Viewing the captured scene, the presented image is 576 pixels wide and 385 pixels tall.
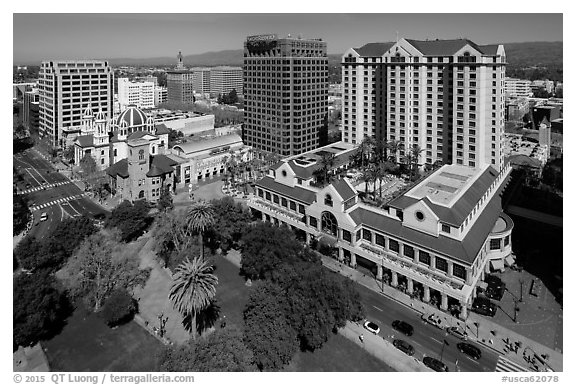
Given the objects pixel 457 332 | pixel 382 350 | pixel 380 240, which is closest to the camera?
pixel 382 350

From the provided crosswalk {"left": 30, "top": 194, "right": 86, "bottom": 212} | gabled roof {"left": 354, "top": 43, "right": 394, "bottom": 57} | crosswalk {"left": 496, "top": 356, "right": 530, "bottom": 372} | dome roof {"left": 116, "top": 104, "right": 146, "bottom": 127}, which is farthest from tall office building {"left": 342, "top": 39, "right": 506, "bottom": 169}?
crosswalk {"left": 30, "top": 194, "right": 86, "bottom": 212}

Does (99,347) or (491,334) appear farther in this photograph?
(491,334)

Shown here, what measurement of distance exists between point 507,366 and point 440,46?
83773 millimetres

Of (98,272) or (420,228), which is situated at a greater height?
(420,228)

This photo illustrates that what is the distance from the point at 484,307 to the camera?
6481 cm

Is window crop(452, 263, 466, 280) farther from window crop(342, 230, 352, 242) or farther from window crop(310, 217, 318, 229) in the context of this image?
window crop(310, 217, 318, 229)

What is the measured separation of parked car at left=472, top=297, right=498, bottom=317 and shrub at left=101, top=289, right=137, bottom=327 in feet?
170

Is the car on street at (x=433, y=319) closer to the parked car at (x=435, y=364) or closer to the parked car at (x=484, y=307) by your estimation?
the parked car at (x=484, y=307)

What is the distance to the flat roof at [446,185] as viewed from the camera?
3115 inches

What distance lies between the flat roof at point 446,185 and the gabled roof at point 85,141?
4398 inches

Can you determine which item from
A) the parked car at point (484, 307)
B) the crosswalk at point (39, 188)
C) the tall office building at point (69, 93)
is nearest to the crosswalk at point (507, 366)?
the parked car at point (484, 307)

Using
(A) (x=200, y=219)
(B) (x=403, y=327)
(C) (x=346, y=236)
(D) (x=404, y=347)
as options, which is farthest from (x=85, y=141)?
(D) (x=404, y=347)

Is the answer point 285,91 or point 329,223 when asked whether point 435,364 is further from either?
point 285,91

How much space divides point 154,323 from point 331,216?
37.5 m
